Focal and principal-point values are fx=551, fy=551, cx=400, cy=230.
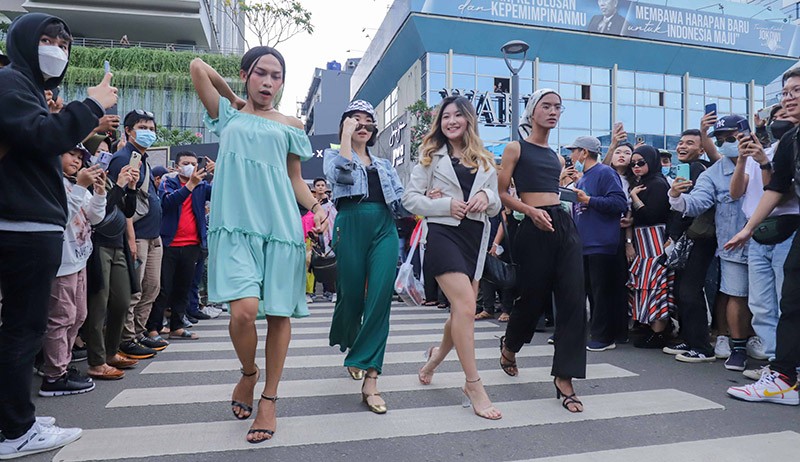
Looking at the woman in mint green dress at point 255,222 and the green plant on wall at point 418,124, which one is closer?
the woman in mint green dress at point 255,222

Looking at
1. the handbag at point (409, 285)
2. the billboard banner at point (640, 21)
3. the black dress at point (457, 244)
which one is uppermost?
the billboard banner at point (640, 21)

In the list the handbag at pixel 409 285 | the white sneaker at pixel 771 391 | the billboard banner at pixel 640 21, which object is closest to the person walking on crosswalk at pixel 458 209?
the handbag at pixel 409 285

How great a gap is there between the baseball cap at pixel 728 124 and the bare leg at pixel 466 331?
299 cm

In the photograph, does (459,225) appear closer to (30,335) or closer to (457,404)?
(457,404)

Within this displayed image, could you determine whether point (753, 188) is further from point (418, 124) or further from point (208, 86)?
point (418, 124)

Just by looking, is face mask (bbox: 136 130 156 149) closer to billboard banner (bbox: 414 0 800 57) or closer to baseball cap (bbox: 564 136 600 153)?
baseball cap (bbox: 564 136 600 153)

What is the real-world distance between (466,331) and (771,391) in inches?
84.6

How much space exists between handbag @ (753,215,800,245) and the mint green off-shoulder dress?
357 centimetres

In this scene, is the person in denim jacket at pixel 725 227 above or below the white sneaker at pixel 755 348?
above

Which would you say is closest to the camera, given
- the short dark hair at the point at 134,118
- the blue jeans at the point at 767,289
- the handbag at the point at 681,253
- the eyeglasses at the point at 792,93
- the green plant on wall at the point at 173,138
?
the eyeglasses at the point at 792,93

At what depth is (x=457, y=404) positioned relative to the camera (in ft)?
11.9

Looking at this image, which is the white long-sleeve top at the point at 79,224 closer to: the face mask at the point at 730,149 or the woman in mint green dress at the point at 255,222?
the woman in mint green dress at the point at 255,222

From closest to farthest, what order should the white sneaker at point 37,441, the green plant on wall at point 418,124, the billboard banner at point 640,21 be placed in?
the white sneaker at point 37,441
the green plant on wall at point 418,124
the billboard banner at point 640,21

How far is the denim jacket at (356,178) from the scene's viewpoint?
374 cm
